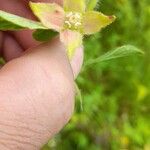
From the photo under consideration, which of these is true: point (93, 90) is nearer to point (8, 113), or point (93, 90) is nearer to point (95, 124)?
point (95, 124)

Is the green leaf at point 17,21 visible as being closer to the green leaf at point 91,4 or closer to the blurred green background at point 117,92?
the green leaf at point 91,4

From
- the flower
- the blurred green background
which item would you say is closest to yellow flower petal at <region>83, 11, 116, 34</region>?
the flower

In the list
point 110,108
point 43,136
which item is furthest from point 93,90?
point 43,136

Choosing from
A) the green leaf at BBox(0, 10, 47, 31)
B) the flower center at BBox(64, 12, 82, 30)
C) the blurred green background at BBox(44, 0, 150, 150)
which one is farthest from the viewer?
the blurred green background at BBox(44, 0, 150, 150)

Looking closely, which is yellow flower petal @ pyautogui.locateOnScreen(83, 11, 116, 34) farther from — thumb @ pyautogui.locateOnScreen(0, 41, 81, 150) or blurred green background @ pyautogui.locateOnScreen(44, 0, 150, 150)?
blurred green background @ pyautogui.locateOnScreen(44, 0, 150, 150)

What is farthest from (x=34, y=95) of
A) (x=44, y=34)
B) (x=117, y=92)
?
(x=117, y=92)
